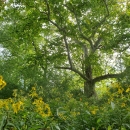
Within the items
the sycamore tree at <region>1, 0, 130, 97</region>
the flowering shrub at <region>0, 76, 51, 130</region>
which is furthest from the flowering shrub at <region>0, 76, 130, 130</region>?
the sycamore tree at <region>1, 0, 130, 97</region>

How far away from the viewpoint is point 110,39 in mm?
11500

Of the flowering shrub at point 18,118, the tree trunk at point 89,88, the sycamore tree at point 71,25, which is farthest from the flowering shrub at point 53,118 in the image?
the tree trunk at point 89,88

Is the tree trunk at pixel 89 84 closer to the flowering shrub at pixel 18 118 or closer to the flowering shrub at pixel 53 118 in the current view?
the flowering shrub at pixel 53 118

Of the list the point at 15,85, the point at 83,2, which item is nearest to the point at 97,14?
the point at 83,2

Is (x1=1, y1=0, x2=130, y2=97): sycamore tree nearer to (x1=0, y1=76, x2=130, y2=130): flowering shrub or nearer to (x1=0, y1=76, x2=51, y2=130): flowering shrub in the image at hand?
(x1=0, y1=76, x2=130, y2=130): flowering shrub

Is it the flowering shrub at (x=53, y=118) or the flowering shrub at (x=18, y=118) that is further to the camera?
the flowering shrub at (x=53, y=118)

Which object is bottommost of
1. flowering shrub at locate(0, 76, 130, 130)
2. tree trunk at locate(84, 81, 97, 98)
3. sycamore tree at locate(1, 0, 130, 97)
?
flowering shrub at locate(0, 76, 130, 130)

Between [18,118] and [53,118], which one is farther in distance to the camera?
[53,118]

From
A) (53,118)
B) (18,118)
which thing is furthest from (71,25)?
(18,118)

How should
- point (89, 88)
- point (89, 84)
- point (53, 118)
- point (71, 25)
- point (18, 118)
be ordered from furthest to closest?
1. point (89, 84)
2. point (89, 88)
3. point (71, 25)
4. point (53, 118)
5. point (18, 118)

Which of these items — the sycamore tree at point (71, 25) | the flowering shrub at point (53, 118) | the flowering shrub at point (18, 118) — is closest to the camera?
the flowering shrub at point (18, 118)

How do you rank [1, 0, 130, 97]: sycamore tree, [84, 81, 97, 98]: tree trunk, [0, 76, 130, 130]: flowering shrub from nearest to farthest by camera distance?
1. [0, 76, 130, 130]: flowering shrub
2. [1, 0, 130, 97]: sycamore tree
3. [84, 81, 97, 98]: tree trunk

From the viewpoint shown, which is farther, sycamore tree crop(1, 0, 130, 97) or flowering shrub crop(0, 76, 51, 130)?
sycamore tree crop(1, 0, 130, 97)

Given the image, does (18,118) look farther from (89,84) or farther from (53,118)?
(89,84)
